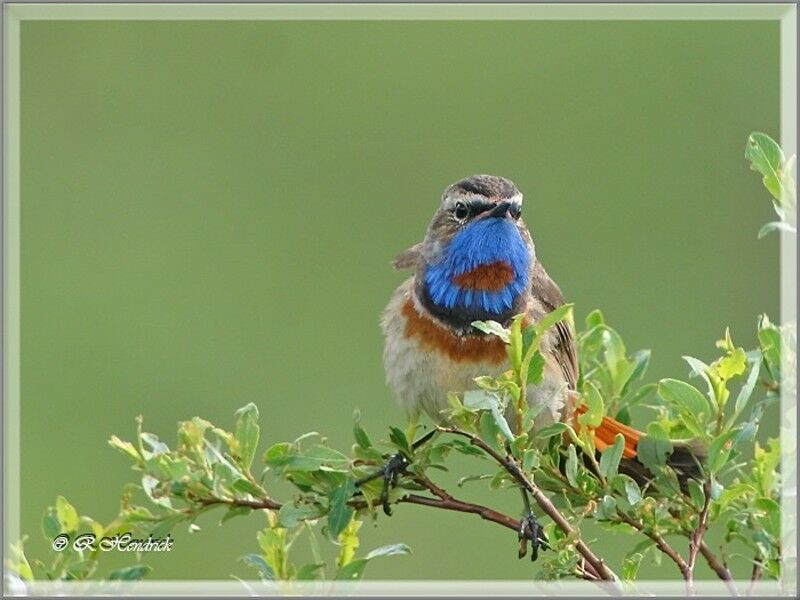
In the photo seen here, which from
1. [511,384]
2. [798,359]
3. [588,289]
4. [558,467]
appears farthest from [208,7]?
[588,289]

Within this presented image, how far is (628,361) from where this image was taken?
3.82 m

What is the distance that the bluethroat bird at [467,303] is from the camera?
421 cm

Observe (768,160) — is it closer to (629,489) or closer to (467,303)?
(629,489)

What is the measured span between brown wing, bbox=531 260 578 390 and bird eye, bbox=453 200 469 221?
0.34 meters

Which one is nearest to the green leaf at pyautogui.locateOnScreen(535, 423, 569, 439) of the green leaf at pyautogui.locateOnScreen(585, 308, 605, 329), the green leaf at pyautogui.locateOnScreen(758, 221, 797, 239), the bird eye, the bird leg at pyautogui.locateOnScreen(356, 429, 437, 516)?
the bird leg at pyautogui.locateOnScreen(356, 429, 437, 516)

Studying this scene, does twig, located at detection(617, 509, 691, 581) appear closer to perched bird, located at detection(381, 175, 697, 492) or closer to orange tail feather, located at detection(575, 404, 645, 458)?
orange tail feather, located at detection(575, 404, 645, 458)

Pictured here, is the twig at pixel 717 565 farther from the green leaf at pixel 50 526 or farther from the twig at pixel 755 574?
the green leaf at pixel 50 526

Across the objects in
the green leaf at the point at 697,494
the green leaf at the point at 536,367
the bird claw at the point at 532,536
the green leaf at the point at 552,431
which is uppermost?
the green leaf at the point at 536,367

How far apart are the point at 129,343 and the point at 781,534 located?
590 cm

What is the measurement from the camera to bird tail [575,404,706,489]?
3223 millimetres

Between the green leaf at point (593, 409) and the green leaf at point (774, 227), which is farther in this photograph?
the green leaf at point (593, 409)

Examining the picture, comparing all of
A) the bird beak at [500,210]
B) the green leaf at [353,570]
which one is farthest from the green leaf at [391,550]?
the bird beak at [500,210]

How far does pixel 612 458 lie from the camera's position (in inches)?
120

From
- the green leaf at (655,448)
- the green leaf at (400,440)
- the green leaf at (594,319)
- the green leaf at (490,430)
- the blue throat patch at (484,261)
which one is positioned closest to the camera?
the green leaf at (490,430)
